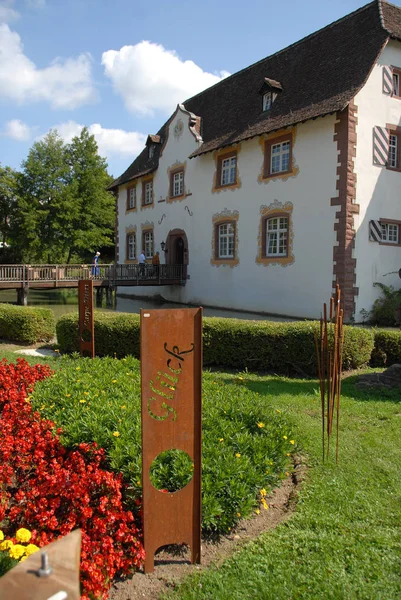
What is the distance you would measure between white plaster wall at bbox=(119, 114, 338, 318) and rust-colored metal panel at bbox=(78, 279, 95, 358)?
9.92 m

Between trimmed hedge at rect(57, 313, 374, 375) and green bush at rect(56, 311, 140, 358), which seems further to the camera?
green bush at rect(56, 311, 140, 358)

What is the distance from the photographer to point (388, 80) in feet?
55.0

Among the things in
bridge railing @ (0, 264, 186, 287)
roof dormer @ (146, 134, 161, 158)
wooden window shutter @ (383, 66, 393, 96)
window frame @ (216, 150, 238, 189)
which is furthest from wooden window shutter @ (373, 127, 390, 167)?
roof dormer @ (146, 134, 161, 158)

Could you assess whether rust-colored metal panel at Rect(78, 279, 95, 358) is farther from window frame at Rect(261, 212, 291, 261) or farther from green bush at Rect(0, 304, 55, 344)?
window frame at Rect(261, 212, 291, 261)

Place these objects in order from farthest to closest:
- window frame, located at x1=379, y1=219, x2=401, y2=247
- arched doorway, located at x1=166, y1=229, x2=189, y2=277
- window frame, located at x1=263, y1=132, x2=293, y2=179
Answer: arched doorway, located at x1=166, y1=229, x2=189, y2=277, window frame, located at x1=263, y1=132, x2=293, y2=179, window frame, located at x1=379, y1=219, x2=401, y2=247

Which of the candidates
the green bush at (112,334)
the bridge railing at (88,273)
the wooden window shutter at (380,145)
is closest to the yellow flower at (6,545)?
the green bush at (112,334)

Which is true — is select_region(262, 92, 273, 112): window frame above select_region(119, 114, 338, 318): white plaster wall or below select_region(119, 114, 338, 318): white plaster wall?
above

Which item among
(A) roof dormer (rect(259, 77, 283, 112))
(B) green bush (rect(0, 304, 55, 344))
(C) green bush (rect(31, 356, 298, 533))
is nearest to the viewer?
(C) green bush (rect(31, 356, 298, 533))

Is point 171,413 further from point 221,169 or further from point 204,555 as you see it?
point 221,169

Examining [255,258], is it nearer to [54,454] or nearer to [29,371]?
[29,371]

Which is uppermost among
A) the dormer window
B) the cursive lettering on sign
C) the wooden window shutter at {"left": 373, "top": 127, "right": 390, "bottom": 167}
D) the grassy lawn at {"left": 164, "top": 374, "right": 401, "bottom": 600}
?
the dormer window

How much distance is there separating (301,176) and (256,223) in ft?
9.44

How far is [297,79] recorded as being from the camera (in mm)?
19250

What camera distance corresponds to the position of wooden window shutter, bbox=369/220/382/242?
16.7 metres
